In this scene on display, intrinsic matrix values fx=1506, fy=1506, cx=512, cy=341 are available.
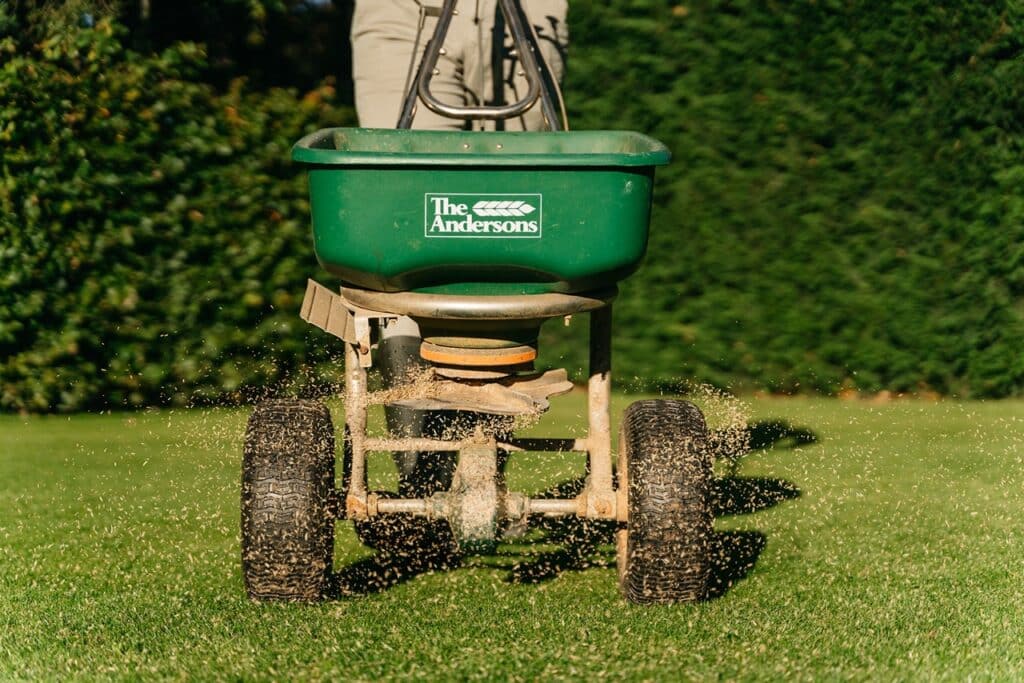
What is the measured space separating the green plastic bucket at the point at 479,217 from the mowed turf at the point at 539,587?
83cm

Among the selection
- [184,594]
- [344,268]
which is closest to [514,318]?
[344,268]

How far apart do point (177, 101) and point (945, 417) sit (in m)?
3.65

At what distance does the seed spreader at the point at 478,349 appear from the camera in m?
3.47

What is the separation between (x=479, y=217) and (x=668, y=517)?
0.83m

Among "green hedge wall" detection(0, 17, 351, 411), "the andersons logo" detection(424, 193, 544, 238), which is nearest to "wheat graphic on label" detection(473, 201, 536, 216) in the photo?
"the andersons logo" detection(424, 193, 544, 238)

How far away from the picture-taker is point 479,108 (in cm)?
396

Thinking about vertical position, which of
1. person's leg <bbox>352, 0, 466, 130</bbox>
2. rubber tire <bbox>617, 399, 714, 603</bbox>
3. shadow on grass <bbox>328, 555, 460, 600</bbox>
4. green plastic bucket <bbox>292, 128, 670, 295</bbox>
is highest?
person's leg <bbox>352, 0, 466, 130</bbox>

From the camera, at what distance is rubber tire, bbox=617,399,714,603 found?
357 cm

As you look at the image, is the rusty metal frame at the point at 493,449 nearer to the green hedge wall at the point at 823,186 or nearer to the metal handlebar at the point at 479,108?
the metal handlebar at the point at 479,108

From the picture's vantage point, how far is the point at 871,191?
22.8 feet

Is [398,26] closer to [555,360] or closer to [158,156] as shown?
[158,156]

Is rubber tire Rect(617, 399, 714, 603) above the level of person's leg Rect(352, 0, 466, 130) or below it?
below

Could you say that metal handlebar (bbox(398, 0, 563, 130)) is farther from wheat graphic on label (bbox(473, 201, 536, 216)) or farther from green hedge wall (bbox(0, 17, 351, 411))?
Result: green hedge wall (bbox(0, 17, 351, 411))

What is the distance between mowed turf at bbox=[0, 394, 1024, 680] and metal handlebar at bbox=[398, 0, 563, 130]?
1246 mm
